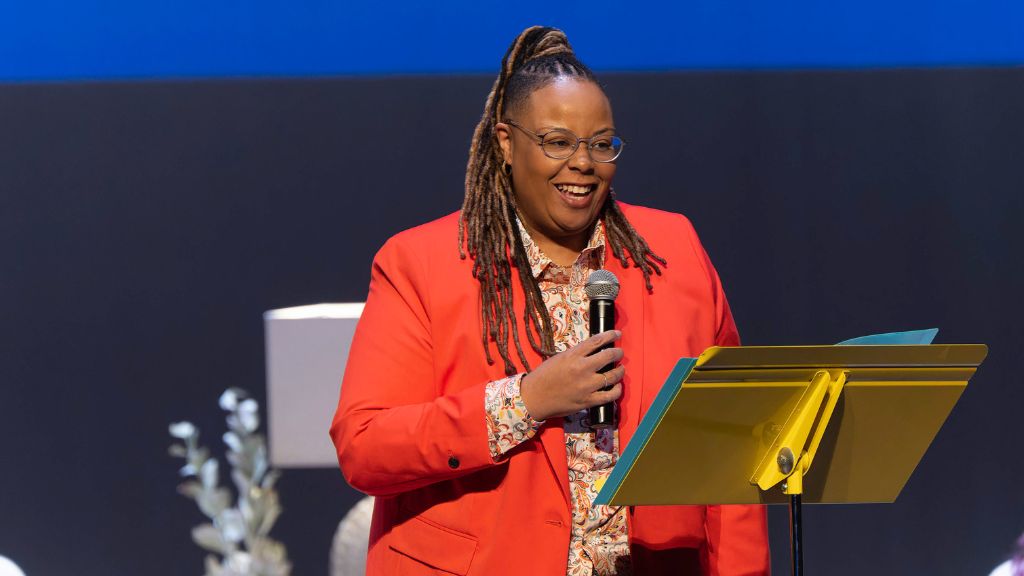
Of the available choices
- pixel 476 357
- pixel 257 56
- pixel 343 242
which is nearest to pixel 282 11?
pixel 257 56

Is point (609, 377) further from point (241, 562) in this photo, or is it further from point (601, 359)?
point (241, 562)

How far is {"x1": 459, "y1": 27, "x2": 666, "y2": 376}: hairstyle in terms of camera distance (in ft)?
4.59

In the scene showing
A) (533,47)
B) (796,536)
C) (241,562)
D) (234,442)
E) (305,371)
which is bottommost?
(241,562)

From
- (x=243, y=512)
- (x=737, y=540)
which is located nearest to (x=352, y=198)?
(x=243, y=512)

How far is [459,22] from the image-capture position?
2.86m

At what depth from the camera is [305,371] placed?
2486mm

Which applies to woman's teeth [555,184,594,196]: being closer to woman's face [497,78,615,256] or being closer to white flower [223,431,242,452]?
woman's face [497,78,615,256]

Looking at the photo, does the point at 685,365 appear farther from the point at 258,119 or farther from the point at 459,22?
the point at 258,119

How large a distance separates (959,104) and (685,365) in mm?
2569

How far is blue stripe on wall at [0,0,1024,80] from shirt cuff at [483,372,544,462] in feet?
6.08

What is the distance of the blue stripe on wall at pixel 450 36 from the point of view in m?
2.86

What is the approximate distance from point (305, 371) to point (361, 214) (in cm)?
72

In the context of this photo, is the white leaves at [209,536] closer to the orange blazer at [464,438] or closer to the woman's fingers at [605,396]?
the orange blazer at [464,438]

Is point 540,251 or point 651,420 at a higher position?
point 540,251
